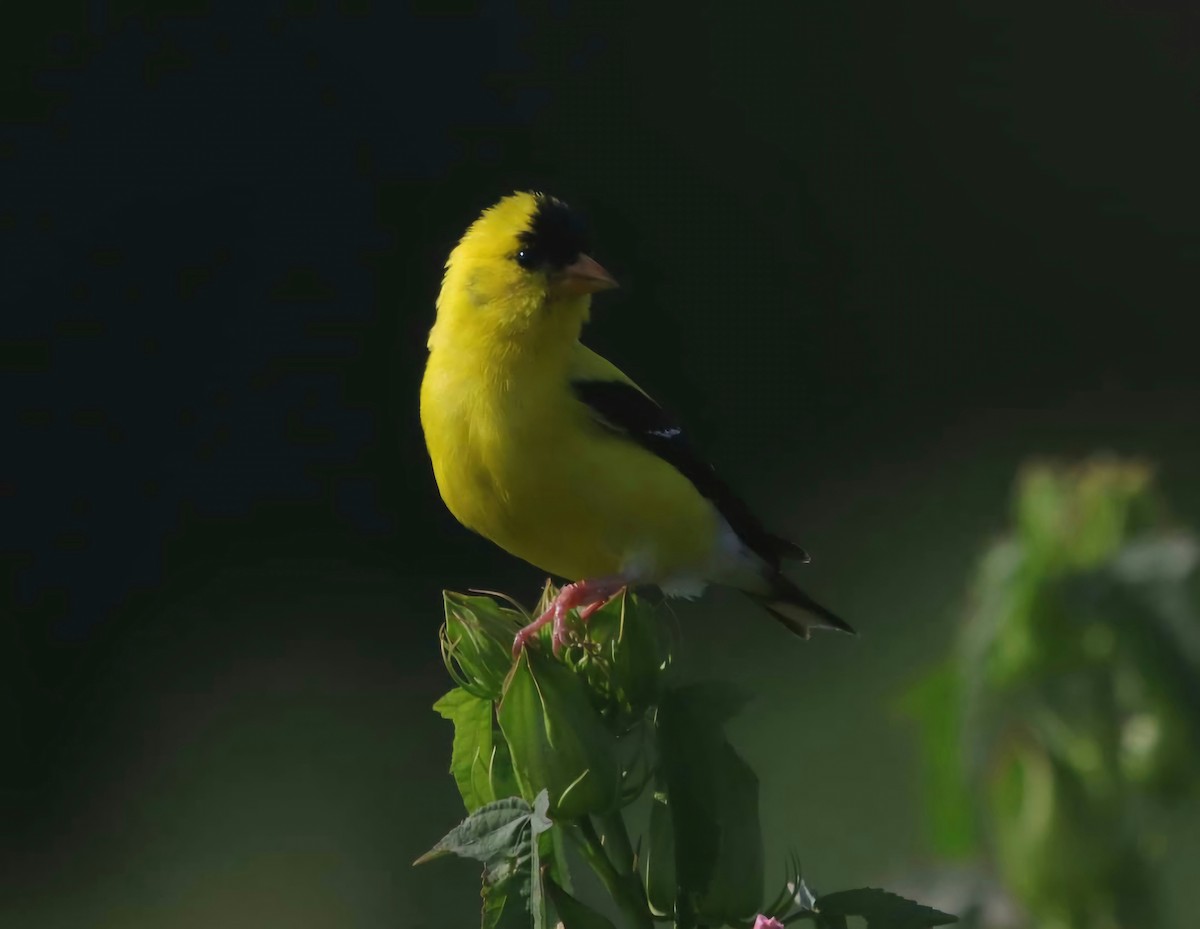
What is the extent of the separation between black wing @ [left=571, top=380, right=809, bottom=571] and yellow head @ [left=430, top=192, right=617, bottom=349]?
8cm

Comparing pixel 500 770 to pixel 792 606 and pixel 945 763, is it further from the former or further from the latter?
pixel 792 606

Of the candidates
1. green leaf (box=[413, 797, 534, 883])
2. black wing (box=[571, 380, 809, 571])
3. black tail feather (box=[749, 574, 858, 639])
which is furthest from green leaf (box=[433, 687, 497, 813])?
black tail feather (box=[749, 574, 858, 639])

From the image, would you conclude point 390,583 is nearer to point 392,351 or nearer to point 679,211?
point 392,351

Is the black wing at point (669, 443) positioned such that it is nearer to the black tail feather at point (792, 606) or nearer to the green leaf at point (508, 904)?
the black tail feather at point (792, 606)

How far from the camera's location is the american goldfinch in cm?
156

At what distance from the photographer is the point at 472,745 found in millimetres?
1021

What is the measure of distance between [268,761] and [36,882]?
642 mm

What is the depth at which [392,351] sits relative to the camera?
5043 mm

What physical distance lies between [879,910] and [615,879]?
0.14m

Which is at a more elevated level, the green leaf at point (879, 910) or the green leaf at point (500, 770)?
the green leaf at point (879, 910)

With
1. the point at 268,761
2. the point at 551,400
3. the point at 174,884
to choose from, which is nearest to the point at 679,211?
the point at 268,761

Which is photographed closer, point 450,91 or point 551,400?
point 551,400

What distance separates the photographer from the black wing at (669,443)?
1.66 meters

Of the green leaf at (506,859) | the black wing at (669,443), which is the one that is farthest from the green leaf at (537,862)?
Answer: the black wing at (669,443)
